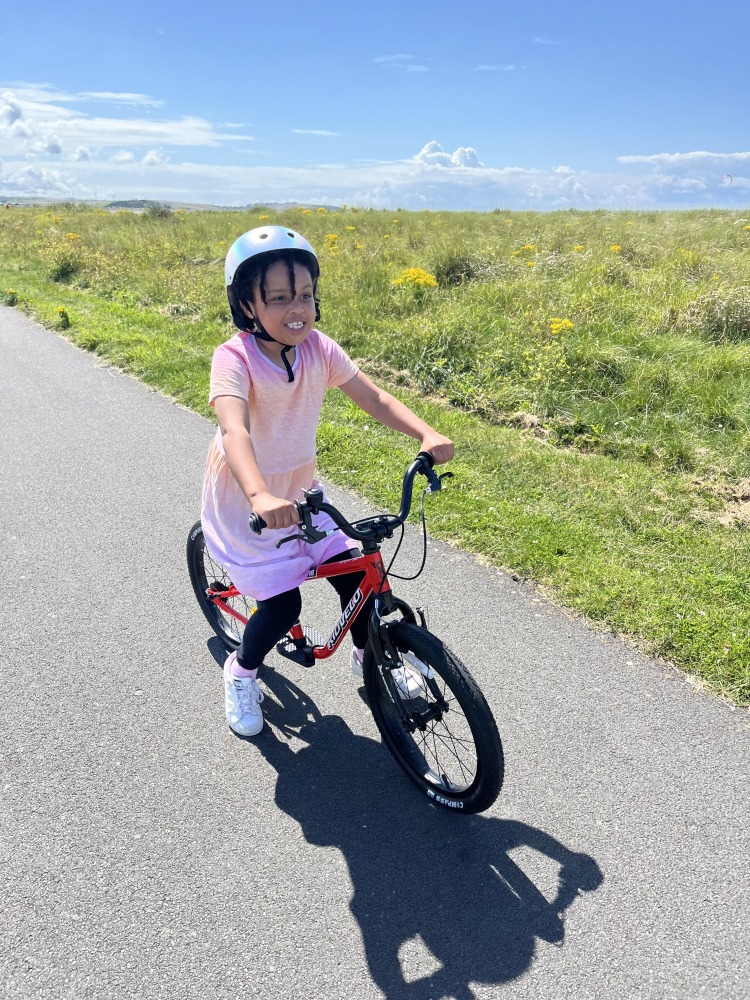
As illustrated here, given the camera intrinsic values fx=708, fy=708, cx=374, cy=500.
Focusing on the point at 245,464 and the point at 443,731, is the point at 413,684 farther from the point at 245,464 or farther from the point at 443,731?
the point at 245,464

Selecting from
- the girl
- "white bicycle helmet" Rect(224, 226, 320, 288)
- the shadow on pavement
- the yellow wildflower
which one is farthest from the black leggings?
the yellow wildflower

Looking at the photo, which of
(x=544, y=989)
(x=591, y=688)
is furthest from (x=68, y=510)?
(x=544, y=989)

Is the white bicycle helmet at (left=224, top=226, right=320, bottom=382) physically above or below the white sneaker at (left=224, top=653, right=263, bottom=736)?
above

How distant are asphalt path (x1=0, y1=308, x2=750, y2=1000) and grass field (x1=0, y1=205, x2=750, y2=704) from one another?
508 millimetres

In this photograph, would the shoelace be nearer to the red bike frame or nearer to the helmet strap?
the red bike frame

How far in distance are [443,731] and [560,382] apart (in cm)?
484

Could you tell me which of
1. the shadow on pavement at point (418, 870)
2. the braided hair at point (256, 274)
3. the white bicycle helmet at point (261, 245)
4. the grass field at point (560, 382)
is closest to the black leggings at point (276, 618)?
the shadow on pavement at point (418, 870)

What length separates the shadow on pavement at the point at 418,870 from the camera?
83.9 inches

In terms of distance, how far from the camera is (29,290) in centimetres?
1459

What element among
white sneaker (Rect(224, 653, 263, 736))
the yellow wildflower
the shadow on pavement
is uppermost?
the yellow wildflower

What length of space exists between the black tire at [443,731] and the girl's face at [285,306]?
1.12 m

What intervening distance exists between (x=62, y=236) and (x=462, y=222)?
36.8 feet

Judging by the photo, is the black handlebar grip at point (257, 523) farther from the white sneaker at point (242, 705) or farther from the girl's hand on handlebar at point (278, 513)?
the white sneaker at point (242, 705)

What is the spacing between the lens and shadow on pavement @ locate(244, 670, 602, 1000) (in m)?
2.13
